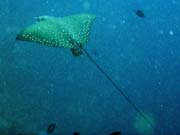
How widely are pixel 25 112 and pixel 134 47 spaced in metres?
2.47

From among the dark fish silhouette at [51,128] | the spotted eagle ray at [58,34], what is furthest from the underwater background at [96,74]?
the spotted eagle ray at [58,34]

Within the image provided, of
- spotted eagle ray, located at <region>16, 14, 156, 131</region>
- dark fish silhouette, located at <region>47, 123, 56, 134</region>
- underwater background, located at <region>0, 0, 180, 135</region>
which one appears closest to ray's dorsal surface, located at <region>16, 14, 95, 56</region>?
spotted eagle ray, located at <region>16, 14, 156, 131</region>

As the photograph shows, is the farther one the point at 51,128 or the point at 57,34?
Result: the point at 51,128

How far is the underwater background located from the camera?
14.0 feet

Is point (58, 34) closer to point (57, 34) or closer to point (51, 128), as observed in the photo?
point (57, 34)

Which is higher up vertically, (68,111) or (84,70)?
(84,70)

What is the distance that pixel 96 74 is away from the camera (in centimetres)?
484

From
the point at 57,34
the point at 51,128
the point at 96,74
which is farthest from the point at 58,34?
the point at 96,74

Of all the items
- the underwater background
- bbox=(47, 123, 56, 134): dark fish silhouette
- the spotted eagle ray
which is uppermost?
the spotted eagle ray

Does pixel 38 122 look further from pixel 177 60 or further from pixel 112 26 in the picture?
pixel 177 60

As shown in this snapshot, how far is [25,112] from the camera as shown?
4.18 metres

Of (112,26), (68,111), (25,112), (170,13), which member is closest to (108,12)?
(112,26)

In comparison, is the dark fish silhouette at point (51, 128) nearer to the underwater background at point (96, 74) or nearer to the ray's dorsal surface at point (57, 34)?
the underwater background at point (96, 74)

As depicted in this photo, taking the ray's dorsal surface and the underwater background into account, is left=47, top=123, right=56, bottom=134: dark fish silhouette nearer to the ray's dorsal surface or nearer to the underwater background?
the underwater background
